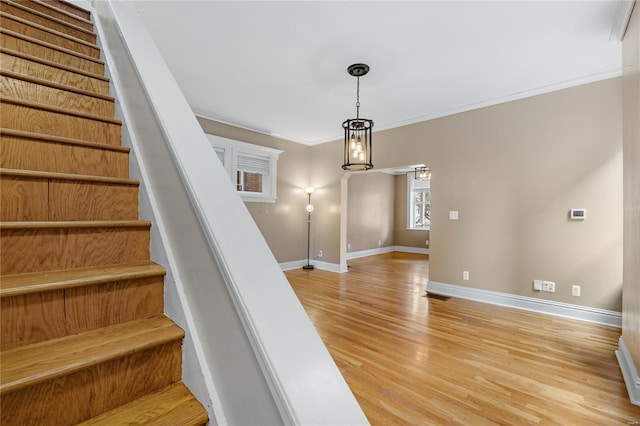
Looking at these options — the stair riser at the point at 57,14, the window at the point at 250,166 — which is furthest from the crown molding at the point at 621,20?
the window at the point at 250,166

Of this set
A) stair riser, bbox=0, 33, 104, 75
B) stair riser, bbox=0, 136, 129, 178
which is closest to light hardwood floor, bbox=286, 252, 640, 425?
stair riser, bbox=0, 136, 129, 178

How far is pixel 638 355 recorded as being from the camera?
1902 mm

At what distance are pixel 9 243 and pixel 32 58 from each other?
131 cm

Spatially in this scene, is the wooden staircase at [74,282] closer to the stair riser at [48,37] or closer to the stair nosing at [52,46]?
the stair nosing at [52,46]

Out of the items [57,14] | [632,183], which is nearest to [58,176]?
[57,14]

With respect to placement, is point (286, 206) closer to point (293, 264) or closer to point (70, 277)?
point (293, 264)

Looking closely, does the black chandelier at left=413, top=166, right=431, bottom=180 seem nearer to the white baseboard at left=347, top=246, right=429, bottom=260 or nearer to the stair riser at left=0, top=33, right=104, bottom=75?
the white baseboard at left=347, top=246, right=429, bottom=260

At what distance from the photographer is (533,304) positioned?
354 cm

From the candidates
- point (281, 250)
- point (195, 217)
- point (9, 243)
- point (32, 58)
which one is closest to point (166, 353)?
point (195, 217)

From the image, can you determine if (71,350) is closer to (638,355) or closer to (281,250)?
(638,355)

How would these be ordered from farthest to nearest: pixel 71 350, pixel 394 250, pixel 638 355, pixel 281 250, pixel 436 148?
pixel 394 250 < pixel 281 250 < pixel 436 148 < pixel 638 355 < pixel 71 350

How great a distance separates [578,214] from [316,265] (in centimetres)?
425

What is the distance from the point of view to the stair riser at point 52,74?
1.60m

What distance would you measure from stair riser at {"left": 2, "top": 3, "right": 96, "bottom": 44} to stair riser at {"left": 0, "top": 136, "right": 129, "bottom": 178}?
1.51 m
